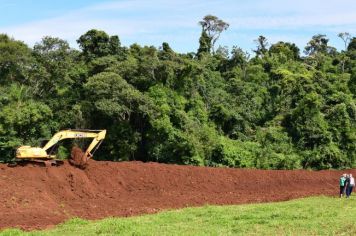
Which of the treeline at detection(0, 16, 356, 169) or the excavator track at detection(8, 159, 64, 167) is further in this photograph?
the treeline at detection(0, 16, 356, 169)

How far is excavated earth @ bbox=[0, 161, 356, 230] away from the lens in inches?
844

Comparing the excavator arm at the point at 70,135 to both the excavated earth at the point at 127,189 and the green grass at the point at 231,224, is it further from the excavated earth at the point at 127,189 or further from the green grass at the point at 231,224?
the green grass at the point at 231,224

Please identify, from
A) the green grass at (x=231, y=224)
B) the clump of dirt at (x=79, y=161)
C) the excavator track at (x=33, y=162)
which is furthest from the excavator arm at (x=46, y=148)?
the green grass at (x=231, y=224)

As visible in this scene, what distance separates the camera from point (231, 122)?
41562 millimetres

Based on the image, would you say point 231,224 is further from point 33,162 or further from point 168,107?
point 168,107

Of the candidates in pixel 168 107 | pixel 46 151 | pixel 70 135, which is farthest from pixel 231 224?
pixel 168 107

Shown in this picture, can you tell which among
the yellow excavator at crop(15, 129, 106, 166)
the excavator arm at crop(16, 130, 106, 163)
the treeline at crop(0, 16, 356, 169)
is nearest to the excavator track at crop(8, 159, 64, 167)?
the yellow excavator at crop(15, 129, 106, 166)

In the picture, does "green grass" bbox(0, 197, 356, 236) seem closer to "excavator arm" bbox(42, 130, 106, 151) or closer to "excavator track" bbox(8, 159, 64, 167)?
"excavator track" bbox(8, 159, 64, 167)

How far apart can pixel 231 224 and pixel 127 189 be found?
1128 centimetres

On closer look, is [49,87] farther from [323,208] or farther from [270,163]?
[323,208]

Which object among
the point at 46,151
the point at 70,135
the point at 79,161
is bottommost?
the point at 79,161

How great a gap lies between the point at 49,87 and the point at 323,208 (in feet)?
88.6

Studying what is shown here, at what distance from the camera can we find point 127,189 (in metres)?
26.9

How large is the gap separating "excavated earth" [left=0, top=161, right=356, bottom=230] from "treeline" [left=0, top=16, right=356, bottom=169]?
561 cm
